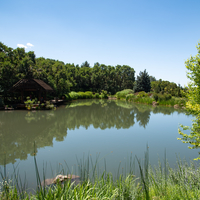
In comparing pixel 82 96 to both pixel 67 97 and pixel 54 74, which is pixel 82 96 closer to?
pixel 67 97

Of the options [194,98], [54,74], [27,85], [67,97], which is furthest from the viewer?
[67,97]

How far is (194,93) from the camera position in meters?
3.60

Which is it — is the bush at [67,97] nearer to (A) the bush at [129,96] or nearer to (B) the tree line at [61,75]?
(B) the tree line at [61,75]

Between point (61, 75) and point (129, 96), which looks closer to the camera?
point (61, 75)

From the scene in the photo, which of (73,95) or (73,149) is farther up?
(73,95)

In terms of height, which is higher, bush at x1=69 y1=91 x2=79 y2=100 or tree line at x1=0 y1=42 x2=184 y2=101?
tree line at x1=0 y1=42 x2=184 y2=101

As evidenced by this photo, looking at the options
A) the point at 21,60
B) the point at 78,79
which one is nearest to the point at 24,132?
the point at 21,60

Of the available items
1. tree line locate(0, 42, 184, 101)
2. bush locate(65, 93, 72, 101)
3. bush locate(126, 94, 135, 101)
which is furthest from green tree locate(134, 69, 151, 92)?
bush locate(65, 93, 72, 101)

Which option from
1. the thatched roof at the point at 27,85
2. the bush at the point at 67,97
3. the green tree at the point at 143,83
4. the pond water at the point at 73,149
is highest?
the green tree at the point at 143,83

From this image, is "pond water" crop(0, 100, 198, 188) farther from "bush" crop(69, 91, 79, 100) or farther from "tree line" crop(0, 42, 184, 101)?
"bush" crop(69, 91, 79, 100)

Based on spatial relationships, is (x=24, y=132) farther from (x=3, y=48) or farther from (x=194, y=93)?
(x=3, y=48)

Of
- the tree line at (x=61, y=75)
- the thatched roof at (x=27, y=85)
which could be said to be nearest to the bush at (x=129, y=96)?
the tree line at (x=61, y=75)

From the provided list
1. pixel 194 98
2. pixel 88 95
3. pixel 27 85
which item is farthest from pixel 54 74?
pixel 194 98

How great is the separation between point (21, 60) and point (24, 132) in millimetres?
13028
